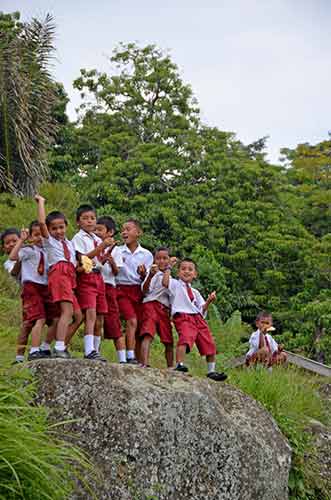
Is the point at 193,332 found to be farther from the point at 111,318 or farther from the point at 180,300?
the point at 111,318

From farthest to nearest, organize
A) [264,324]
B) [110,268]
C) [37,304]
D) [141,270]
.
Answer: [264,324]
[141,270]
[110,268]
[37,304]

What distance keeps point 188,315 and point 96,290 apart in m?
1.22

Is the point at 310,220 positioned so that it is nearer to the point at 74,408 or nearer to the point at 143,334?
the point at 143,334

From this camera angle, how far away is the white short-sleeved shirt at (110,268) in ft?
23.3

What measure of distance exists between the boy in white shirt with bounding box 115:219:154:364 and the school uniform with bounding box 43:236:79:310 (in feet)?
3.25

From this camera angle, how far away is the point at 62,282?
246 inches

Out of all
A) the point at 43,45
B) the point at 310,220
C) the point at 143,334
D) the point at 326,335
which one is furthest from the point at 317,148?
the point at 143,334

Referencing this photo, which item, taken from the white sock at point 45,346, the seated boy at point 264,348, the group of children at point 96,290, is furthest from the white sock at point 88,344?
the seated boy at point 264,348

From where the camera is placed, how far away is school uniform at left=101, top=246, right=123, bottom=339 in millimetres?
7114

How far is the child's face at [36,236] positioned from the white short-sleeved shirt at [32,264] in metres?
0.04

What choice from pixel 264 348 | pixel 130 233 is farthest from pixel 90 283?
pixel 264 348

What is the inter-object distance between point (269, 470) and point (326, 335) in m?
13.0

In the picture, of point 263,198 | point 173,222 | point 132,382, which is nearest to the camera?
point 132,382

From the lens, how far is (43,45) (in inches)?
663
